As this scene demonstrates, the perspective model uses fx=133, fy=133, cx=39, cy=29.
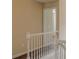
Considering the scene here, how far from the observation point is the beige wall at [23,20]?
5.29m

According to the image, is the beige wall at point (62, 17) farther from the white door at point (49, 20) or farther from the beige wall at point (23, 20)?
the white door at point (49, 20)

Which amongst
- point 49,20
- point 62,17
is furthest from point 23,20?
point 62,17

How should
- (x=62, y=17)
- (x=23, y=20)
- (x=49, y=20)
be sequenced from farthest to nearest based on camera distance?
(x=49, y=20) < (x=23, y=20) < (x=62, y=17)

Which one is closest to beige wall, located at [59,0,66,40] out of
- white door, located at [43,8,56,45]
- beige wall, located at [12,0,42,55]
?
beige wall, located at [12,0,42,55]

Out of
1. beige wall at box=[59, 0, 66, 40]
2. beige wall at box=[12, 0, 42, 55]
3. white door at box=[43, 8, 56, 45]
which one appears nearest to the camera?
beige wall at box=[59, 0, 66, 40]

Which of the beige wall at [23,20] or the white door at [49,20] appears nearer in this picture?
the beige wall at [23,20]

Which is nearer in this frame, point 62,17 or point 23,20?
point 62,17

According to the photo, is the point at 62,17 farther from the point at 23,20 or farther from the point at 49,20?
the point at 49,20

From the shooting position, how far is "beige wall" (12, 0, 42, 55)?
5285mm

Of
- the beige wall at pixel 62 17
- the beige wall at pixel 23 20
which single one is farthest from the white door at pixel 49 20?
the beige wall at pixel 62 17

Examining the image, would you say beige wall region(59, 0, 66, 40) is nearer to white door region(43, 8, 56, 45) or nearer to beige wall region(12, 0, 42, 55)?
beige wall region(12, 0, 42, 55)

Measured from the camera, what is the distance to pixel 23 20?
5828 millimetres

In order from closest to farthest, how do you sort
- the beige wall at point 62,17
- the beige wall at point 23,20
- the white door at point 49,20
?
the beige wall at point 62,17 < the beige wall at point 23,20 < the white door at point 49,20
